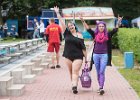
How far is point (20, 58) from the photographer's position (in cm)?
2080

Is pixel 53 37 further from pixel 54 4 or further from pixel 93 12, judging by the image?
pixel 54 4

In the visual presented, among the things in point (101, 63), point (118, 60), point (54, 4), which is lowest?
point (118, 60)

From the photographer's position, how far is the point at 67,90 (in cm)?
1160

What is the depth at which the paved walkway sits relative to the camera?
1052 centimetres

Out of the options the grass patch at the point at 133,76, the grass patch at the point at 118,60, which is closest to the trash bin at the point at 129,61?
the grass patch at the point at 133,76

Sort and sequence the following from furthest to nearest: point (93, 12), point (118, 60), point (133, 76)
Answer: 1. point (93, 12)
2. point (118, 60)
3. point (133, 76)

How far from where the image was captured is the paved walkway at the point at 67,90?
34.5 ft

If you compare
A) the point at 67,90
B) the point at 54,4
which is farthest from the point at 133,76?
the point at 54,4

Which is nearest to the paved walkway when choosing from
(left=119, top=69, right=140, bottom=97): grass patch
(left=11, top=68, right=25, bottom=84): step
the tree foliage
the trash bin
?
(left=119, top=69, right=140, bottom=97): grass patch

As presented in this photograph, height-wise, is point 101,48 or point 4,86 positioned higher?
point 101,48

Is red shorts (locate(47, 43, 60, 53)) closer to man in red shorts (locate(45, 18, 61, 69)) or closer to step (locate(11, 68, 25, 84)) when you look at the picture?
man in red shorts (locate(45, 18, 61, 69))

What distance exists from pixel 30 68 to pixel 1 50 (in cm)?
234

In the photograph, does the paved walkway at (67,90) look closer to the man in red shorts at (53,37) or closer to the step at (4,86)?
the step at (4,86)

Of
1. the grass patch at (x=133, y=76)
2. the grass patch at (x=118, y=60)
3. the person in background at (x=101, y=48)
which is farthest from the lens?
the grass patch at (x=118, y=60)
